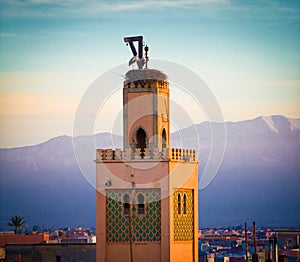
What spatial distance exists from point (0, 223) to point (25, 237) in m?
9.57

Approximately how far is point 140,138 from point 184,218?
69.0 inches

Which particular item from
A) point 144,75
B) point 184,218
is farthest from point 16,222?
point 144,75

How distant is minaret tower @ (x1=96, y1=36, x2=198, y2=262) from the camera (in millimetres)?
21688

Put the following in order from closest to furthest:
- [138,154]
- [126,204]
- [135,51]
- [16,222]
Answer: [138,154] < [126,204] < [135,51] < [16,222]

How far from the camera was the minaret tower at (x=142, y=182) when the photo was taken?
21.7 meters

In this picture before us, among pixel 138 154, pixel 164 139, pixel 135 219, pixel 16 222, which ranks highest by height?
pixel 16 222

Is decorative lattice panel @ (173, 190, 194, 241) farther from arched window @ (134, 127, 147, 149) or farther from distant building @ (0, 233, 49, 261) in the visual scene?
distant building @ (0, 233, 49, 261)

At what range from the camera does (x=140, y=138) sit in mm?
21969

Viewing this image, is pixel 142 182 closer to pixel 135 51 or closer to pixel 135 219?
pixel 135 219

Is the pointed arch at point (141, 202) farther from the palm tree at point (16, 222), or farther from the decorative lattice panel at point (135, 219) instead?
the palm tree at point (16, 222)

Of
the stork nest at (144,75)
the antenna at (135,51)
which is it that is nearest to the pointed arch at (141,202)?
the stork nest at (144,75)

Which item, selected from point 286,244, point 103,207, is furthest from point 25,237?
point 103,207

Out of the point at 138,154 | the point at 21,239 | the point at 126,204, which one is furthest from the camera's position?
the point at 21,239

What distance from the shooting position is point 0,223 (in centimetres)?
5012
